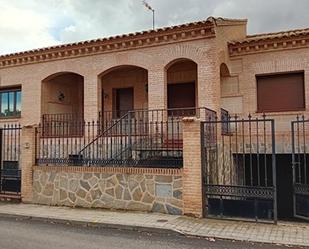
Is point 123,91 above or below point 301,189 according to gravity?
above

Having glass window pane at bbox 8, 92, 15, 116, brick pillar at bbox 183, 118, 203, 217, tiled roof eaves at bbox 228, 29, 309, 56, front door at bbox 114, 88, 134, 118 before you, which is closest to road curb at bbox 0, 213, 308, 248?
brick pillar at bbox 183, 118, 203, 217

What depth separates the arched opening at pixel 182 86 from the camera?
14.7 m

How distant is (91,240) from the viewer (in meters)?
7.16

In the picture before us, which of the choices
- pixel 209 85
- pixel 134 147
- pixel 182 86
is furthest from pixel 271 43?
pixel 134 147

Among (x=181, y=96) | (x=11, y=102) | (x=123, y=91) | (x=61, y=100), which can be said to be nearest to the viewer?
(x=181, y=96)

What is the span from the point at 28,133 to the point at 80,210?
309 cm

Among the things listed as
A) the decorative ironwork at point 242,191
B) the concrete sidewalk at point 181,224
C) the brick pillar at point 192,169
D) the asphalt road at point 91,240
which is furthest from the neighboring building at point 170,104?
the asphalt road at point 91,240

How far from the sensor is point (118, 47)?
14.0 metres

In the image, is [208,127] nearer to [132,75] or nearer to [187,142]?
[187,142]

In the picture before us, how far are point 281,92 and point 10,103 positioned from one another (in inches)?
455

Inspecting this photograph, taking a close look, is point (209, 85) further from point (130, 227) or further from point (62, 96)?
point (62, 96)

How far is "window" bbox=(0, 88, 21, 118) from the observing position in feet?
55.7

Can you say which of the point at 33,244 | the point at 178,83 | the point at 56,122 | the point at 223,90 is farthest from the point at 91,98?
the point at 33,244

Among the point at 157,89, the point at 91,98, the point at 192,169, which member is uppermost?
the point at 157,89
